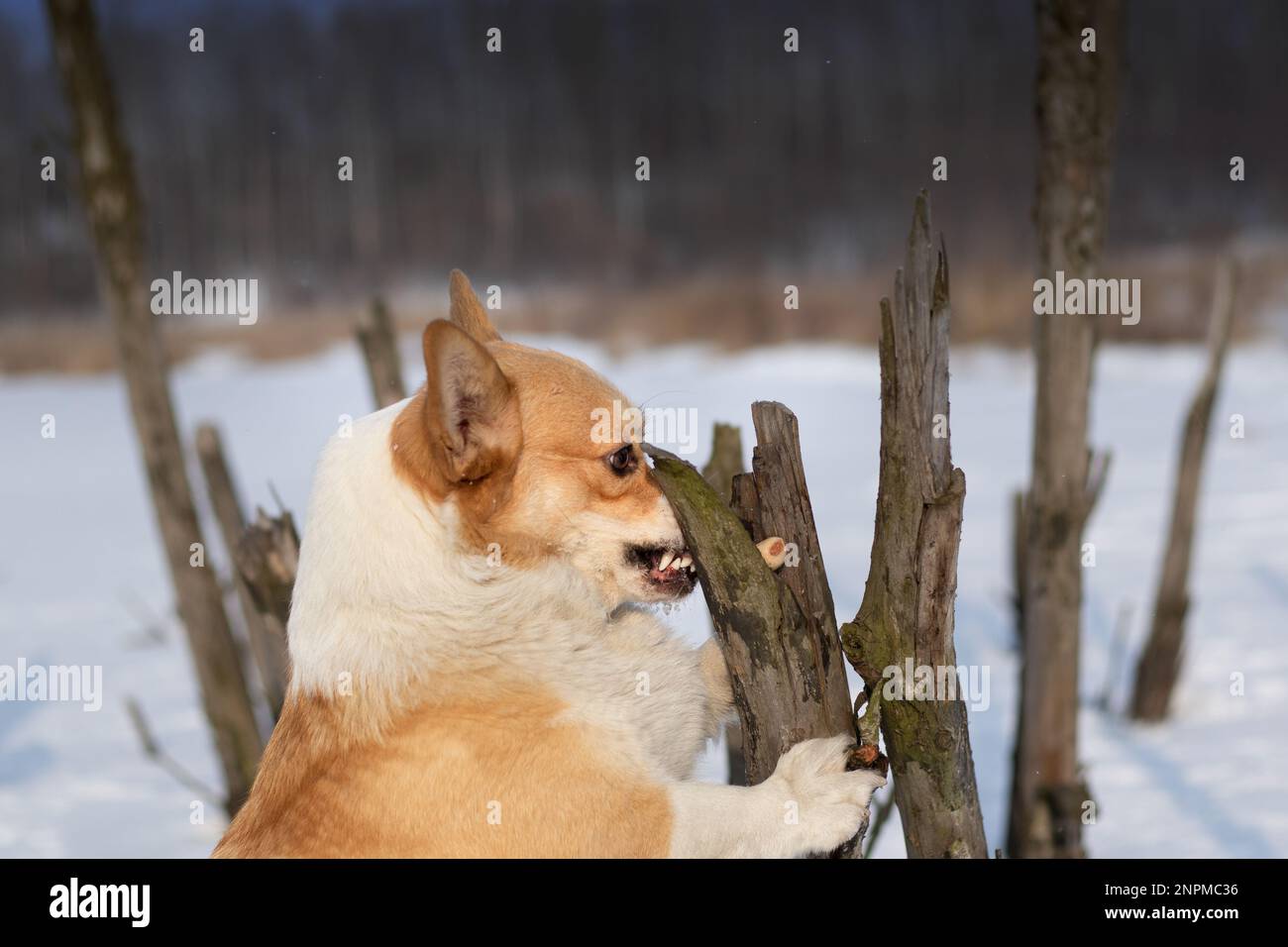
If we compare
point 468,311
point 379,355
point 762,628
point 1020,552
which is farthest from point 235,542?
point 1020,552

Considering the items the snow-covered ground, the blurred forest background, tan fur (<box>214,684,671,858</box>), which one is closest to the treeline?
the blurred forest background

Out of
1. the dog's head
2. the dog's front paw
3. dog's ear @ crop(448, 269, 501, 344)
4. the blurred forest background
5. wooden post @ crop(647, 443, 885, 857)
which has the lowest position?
the dog's front paw

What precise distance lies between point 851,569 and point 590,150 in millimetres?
28275

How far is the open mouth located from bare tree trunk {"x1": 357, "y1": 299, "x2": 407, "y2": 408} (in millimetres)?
2005

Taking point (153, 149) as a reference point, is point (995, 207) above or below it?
below

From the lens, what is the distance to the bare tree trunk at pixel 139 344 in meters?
5.56

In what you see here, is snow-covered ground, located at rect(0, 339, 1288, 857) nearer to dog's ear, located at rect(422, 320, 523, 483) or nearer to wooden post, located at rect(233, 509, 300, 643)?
dog's ear, located at rect(422, 320, 523, 483)

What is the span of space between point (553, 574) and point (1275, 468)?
12.5 metres

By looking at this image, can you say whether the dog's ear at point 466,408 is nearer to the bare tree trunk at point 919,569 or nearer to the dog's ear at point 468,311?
the dog's ear at point 468,311

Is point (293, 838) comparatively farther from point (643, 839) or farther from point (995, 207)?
point (995, 207)

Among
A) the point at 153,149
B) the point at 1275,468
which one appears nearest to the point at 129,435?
the point at 1275,468

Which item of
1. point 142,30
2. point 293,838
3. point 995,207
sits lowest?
point 293,838

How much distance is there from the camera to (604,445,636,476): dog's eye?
113 inches
